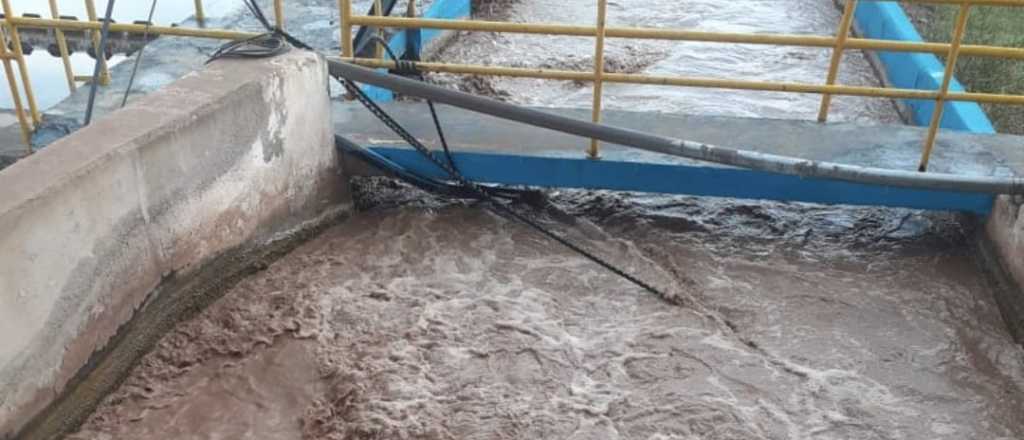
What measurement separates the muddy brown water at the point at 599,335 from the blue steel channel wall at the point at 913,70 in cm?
77

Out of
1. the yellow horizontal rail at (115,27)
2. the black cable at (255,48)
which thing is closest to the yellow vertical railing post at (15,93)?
the yellow horizontal rail at (115,27)

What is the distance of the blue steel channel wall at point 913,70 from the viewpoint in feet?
18.0

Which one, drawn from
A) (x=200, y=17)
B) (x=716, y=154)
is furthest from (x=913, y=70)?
(x=200, y=17)

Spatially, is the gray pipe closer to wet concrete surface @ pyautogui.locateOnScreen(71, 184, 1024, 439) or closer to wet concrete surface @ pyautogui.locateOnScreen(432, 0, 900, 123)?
wet concrete surface @ pyautogui.locateOnScreen(71, 184, 1024, 439)

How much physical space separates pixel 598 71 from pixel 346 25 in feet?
4.55

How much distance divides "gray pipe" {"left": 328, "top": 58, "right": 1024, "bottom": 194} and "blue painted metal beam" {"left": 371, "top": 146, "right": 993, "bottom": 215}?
0.20 m

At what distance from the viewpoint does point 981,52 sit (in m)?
4.33

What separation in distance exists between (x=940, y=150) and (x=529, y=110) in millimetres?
2271

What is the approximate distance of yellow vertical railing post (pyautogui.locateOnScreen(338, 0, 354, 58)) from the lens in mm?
4732

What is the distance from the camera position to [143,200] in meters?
3.52

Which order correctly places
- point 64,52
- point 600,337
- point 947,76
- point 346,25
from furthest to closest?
1. point 64,52
2. point 346,25
3. point 947,76
4. point 600,337

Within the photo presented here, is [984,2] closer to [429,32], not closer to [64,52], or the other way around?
[429,32]

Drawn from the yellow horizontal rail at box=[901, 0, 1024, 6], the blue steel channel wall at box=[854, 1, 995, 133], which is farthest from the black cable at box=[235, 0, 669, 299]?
the blue steel channel wall at box=[854, 1, 995, 133]

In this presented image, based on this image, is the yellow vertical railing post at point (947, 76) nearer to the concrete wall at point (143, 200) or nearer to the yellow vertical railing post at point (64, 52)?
the concrete wall at point (143, 200)
